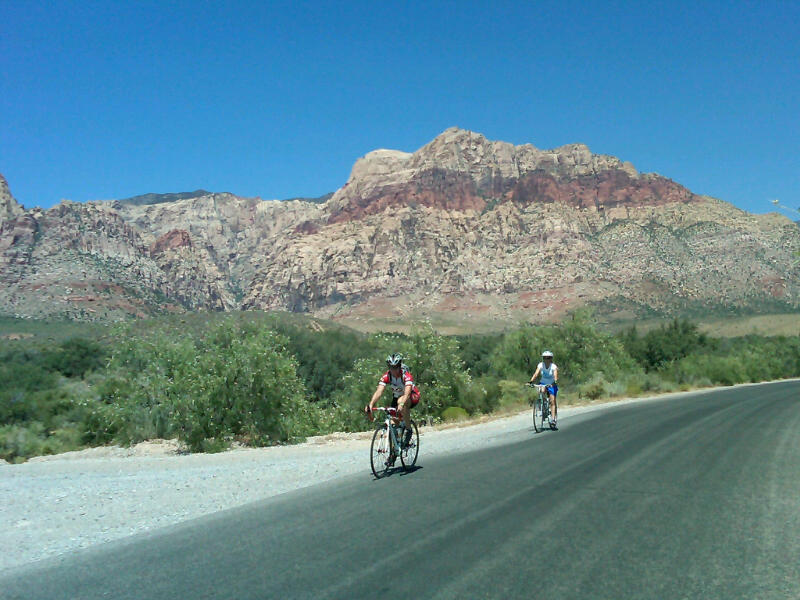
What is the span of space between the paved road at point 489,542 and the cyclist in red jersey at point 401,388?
1049 mm

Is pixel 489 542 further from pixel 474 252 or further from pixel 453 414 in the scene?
pixel 474 252

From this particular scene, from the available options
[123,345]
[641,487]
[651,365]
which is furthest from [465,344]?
[641,487]

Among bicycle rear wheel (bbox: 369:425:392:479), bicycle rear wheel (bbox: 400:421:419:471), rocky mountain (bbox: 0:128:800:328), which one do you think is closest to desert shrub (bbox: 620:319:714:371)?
rocky mountain (bbox: 0:128:800:328)

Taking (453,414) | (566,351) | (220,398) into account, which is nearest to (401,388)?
(220,398)

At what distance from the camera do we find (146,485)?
37.9 ft

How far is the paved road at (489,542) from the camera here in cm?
538

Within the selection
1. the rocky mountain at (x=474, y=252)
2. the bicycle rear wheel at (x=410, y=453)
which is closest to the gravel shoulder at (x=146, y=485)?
the bicycle rear wheel at (x=410, y=453)

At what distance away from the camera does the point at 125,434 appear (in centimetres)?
2191

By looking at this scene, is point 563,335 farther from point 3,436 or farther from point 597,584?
point 597,584

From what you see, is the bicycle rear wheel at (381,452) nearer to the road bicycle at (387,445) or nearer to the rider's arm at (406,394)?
the road bicycle at (387,445)

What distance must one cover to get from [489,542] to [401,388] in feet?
16.3

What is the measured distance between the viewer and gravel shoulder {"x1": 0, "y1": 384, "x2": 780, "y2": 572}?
316 inches

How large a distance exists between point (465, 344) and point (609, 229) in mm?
88484

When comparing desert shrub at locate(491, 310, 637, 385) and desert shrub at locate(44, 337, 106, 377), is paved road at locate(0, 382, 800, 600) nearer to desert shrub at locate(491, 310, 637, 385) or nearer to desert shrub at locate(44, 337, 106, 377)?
desert shrub at locate(491, 310, 637, 385)
